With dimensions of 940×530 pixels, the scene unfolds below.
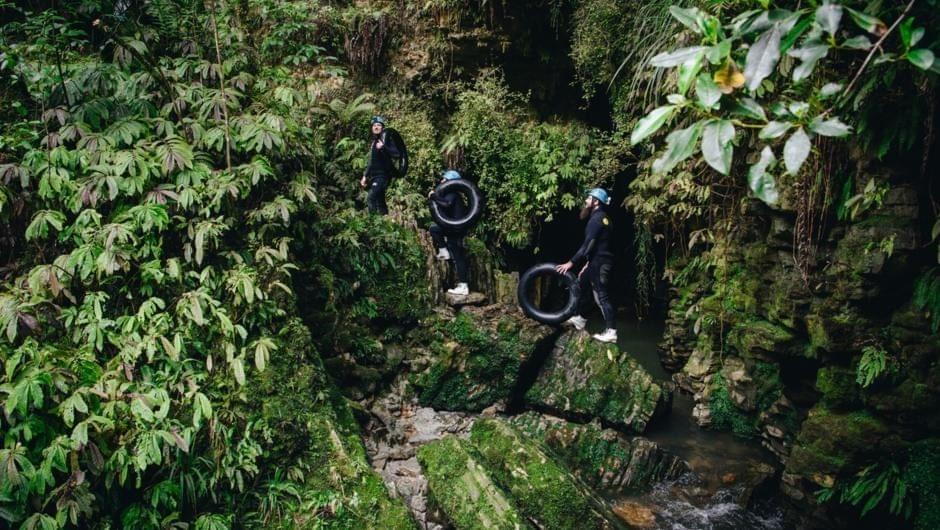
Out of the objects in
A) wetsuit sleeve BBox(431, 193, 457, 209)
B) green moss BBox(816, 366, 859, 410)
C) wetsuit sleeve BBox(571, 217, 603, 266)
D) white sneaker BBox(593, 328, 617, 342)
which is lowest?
white sneaker BBox(593, 328, 617, 342)

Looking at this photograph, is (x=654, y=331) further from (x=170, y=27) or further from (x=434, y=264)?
(x=170, y=27)

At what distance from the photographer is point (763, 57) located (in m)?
1.57

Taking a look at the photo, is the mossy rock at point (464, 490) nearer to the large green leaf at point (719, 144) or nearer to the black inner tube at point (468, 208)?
the black inner tube at point (468, 208)

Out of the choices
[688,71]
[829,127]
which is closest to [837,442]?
[829,127]

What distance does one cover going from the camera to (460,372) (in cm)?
652

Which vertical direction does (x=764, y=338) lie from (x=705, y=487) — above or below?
above

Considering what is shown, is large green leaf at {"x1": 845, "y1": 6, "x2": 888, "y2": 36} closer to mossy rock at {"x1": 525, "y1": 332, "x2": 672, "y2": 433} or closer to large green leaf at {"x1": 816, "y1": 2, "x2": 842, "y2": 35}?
large green leaf at {"x1": 816, "y1": 2, "x2": 842, "y2": 35}

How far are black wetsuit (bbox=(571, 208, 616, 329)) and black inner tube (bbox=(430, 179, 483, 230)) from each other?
142 cm

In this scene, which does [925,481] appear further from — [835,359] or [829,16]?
[829,16]

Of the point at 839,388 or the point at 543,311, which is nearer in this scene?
the point at 839,388

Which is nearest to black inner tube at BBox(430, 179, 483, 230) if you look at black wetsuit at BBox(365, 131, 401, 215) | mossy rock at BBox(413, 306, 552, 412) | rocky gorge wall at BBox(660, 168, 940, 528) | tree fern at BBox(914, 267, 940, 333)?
black wetsuit at BBox(365, 131, 401, 215)

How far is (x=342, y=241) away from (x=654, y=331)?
680 cm

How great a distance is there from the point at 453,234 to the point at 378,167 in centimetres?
138

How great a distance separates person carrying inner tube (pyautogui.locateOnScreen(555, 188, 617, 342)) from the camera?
6.81m
